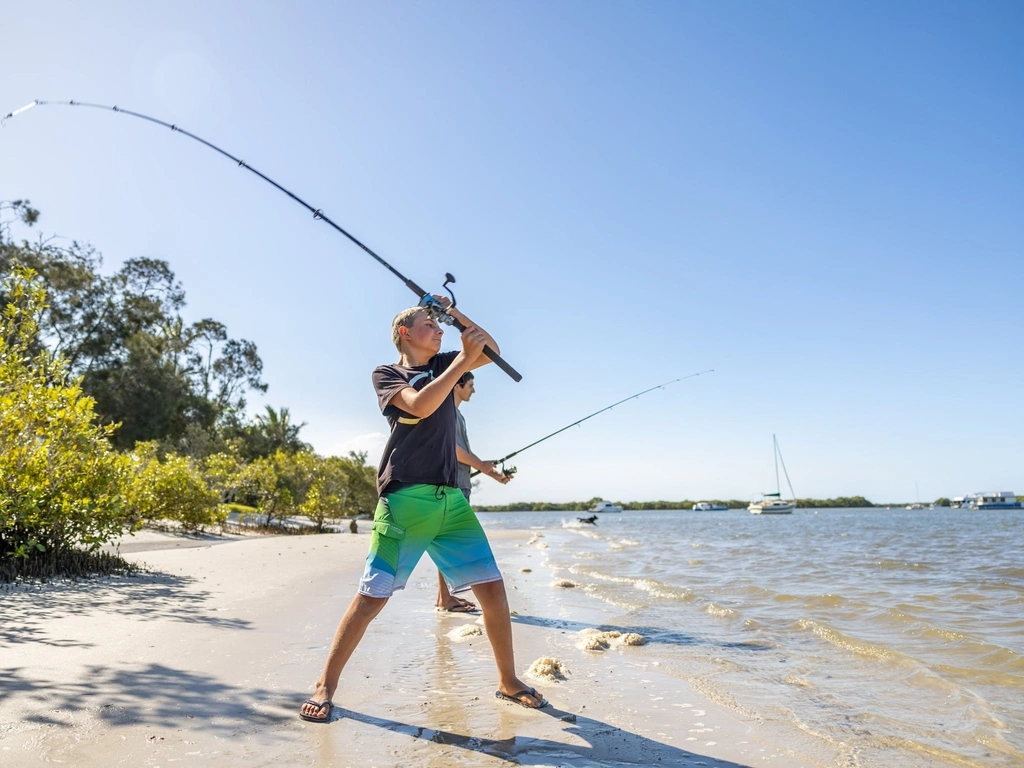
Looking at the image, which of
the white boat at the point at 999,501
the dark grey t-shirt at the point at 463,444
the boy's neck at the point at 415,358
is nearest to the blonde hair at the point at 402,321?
the boy's neck at the point at 415,358

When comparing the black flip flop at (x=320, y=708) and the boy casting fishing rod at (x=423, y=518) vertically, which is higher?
the boy casting fishing rod at (x=423, y=518)

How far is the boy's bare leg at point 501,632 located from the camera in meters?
3.42

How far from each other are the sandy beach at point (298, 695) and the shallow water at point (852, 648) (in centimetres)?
40

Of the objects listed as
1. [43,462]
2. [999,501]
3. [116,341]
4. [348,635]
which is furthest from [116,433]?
[999,501]

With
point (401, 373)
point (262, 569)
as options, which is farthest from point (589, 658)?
point (262, 569)

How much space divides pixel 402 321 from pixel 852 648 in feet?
15.0

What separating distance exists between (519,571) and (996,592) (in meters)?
6.69

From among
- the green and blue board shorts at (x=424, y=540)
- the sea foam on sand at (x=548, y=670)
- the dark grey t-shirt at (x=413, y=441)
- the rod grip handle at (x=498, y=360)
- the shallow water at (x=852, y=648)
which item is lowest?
the shallow water at (x=852, y=648)

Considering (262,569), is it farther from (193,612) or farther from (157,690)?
(157,690)

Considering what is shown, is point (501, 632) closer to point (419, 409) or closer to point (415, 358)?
point (419, 409)

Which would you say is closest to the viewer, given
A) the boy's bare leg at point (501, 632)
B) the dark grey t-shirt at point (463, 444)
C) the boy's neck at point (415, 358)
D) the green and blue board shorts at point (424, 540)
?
the green and blue board shorts at point (424, 540)

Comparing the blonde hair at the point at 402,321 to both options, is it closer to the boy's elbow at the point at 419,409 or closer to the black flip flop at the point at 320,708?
the boy's elbow at the point at 419,409

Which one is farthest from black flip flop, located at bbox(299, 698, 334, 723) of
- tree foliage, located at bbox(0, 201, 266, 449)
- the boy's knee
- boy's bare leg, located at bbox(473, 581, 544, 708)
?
tree foliage, located at bbox(0, 201, 266, 449)

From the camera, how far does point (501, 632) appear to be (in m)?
3.45
